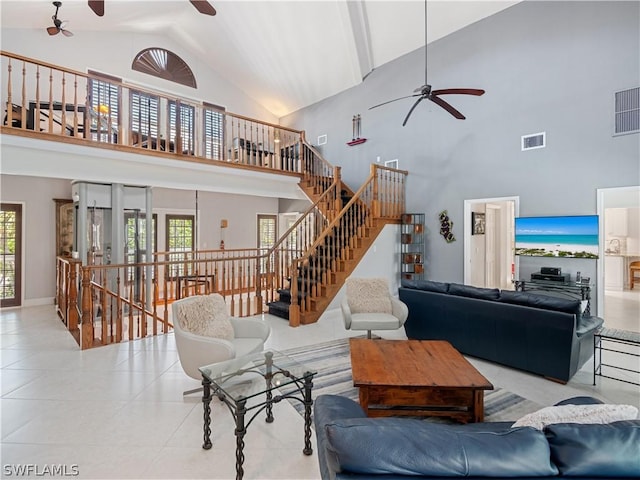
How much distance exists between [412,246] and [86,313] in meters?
5.66

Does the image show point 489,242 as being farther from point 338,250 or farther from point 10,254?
point 10,254

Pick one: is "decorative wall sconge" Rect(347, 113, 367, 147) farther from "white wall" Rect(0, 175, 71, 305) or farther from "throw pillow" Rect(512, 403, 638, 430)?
"throw pillow" Rect(512, 403, 638, 430)

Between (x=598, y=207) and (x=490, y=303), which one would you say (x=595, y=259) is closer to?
(x=598, y=207)

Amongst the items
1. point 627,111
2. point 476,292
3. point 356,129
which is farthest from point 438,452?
point 356,129

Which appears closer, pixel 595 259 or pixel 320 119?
pixel 595 259

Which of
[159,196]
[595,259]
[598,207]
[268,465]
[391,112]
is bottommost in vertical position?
[268,465]

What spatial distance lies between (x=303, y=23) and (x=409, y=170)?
376 cm

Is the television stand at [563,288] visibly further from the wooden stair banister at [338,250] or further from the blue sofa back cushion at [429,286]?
the wooden stair banister at [338,250]

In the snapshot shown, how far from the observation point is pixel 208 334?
310 centimetres

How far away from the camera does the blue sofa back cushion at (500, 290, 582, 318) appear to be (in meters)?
2.99

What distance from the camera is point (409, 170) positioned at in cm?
703

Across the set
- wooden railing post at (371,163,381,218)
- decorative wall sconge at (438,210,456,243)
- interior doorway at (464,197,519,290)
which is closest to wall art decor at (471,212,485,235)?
interior doorway at (464,197,519,290)

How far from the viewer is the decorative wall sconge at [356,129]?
8025 mm

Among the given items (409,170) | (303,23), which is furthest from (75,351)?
(303,23)
